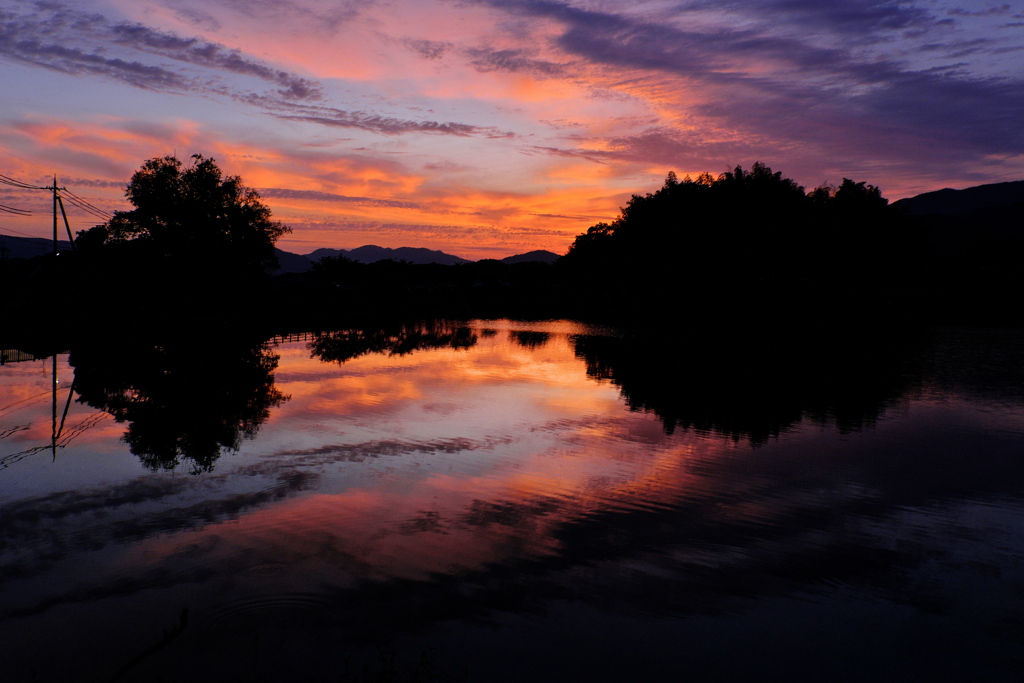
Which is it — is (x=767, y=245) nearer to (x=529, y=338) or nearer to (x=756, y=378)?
(x=529, y=338)

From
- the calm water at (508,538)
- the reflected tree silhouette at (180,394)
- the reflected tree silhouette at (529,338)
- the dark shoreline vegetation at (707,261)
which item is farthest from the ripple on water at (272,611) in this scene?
the dark shoreline vegetation at (707,261)

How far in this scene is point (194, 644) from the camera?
22.8ft

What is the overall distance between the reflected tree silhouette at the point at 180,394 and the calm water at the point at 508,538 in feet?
0.63

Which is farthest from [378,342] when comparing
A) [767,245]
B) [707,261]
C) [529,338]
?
[767,245]

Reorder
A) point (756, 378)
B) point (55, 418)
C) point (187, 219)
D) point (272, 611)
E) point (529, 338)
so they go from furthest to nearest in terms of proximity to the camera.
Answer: point (187, 219), point (529, 338), point (756, 378), point (55, 418), point (272, 611)

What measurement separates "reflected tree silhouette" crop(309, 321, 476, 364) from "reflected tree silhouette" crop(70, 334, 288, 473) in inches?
148

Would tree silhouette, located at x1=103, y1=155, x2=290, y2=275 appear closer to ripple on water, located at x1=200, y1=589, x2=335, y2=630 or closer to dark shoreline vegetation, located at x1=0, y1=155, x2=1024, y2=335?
dark shoreline vegetation, located at x1=0, y1=155, x2=1024, y2=335

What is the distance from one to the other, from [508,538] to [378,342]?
122 ft

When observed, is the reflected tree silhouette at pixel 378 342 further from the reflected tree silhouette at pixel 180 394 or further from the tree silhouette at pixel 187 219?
the tree silhouette at pixel 187 219

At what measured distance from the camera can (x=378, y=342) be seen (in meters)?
45.6

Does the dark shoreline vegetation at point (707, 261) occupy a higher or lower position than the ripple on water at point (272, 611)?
higher

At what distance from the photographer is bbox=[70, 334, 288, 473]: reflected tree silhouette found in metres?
15.5

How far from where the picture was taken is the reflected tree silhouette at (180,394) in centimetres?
1547

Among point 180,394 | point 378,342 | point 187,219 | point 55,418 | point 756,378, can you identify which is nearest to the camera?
point 55,418
